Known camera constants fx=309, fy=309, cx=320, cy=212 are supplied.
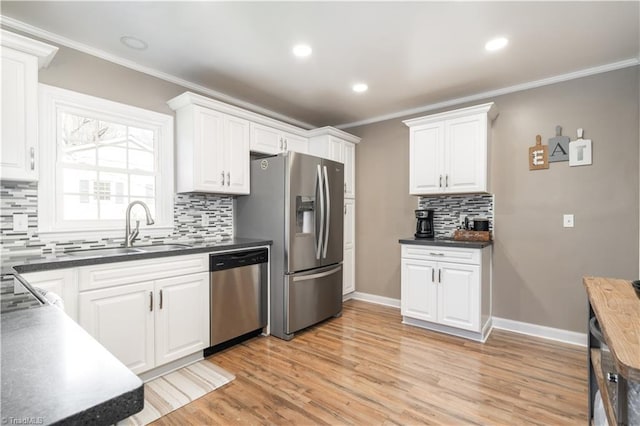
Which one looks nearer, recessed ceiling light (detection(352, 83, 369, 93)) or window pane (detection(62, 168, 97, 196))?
window pane (detection(62, 168, 97, 196))

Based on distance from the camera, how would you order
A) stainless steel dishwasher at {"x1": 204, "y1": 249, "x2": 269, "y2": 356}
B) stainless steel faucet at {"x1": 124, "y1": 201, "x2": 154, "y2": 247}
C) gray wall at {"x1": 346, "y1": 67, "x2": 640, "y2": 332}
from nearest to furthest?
1. stainless steel faucet at {"x1": 124, "y1": 201, "x2": 154, "y2": 247}
2. stainless steel dishwasher at {"x1": 204, "y1": 249, "x2": 269, "y2": 356}
3. gray wall at {"x1": 346, "y1": 67, "x2": 640, "y2": 332}

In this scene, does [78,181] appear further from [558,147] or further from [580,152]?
[580,152]

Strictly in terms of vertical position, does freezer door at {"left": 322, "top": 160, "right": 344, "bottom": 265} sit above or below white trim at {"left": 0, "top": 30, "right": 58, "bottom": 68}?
below

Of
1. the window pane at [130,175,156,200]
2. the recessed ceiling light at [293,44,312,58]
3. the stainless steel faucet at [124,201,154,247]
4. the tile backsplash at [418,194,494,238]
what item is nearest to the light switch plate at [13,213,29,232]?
the stainless steel faucet at [124,201,154,247]

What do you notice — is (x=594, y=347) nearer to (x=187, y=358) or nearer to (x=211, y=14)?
(x=187, y=358)

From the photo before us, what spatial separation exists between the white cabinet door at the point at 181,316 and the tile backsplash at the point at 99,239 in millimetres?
653

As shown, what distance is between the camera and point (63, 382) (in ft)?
1.55

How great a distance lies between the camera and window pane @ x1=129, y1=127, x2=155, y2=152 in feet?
8.84

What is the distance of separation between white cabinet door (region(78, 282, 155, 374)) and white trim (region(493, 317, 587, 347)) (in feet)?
10.7

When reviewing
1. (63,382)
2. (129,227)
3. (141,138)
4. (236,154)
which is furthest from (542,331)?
(141,138)

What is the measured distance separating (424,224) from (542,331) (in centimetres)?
150

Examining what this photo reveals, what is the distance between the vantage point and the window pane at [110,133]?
2.51 meters

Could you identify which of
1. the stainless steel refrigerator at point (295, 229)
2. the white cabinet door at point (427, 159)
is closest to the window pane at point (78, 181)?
the stainless steel refrigerator at point (295, 229)

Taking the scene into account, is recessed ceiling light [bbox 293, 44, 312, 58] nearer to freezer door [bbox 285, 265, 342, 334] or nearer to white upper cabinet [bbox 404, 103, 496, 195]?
white upper cabinet [bbox 404, 103, 496, 195]
